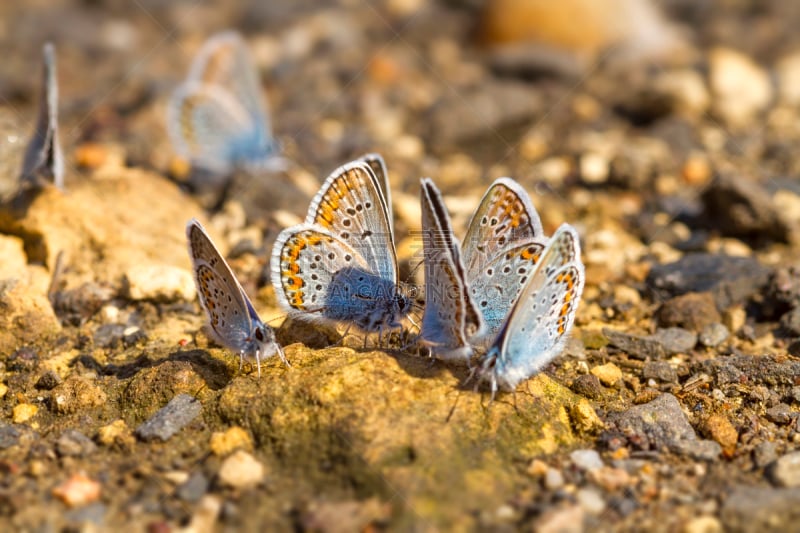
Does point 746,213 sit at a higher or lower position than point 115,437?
higher

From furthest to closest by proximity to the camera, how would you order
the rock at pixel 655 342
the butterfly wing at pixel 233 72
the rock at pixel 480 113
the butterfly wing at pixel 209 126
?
the rock at pixel 480 113
the butterfly wing at pixel 233 72
the butterfly wing at pixel 209 126
the rock at pixel 655 342

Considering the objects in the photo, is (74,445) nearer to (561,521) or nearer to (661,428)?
(561,521)

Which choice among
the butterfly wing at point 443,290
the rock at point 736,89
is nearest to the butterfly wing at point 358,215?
the butterfly wing at point 443,290

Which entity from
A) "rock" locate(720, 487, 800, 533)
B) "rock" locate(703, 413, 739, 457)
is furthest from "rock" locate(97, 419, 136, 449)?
"rock" locate(703, 413, 739, 457)

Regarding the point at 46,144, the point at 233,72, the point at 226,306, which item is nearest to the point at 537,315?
the point at 226,306

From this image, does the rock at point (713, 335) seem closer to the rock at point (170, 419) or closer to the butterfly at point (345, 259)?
the butterfly at point (345, 259)

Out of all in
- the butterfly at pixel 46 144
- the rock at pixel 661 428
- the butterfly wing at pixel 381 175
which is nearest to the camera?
the rock at pixel 661 428

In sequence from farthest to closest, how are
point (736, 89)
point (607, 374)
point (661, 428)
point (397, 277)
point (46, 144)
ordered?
point (736, 89) → point (46, 144) → point (397, 277) → point (607, 374) → point (661, 428)
